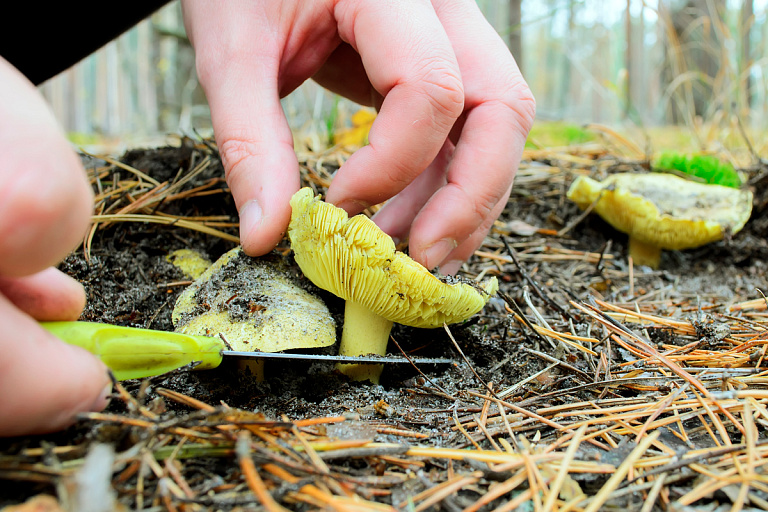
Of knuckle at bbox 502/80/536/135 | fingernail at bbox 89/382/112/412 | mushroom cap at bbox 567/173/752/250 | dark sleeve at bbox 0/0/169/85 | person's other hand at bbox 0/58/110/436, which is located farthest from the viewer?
mushroom cap at bbox 567/173/752/250

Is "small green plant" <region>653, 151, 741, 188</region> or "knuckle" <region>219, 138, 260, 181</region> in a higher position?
"knuckle" <region>219, 138, 260, 181</region>

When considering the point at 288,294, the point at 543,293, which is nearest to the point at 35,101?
the point at 288,294

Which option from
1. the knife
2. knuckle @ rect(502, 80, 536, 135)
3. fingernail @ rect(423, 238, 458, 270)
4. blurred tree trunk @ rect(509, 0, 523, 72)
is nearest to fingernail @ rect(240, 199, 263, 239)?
the knife

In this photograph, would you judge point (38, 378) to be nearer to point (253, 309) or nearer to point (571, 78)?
point (253, 309)

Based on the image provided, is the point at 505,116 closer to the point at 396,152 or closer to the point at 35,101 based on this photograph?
the point at 396,152

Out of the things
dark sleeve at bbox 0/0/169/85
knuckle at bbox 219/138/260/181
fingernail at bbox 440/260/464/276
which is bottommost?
fingernail at bbox 440/260/464/276

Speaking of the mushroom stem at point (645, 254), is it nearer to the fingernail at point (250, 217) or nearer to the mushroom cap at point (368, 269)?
the mushroom cap at point (368, 269)

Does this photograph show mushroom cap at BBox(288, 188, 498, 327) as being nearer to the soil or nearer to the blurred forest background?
the soil

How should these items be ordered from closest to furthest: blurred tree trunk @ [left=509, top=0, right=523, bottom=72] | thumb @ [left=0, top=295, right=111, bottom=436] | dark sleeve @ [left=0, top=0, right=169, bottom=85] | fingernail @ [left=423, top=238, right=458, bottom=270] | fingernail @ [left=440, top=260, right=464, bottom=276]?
thumb @ [left=0, top=295, right=111, bottom=436], fingernail @ [left=423, top=238, right=458, bottom=270], fingernail @ [left=440, top=260, right=464, bottom=276], dark sleeve @ [left=0, top=0, right=169, bottom=85], blurred tree trunk @ [left=509, top=0, right=523, bottom=72]
